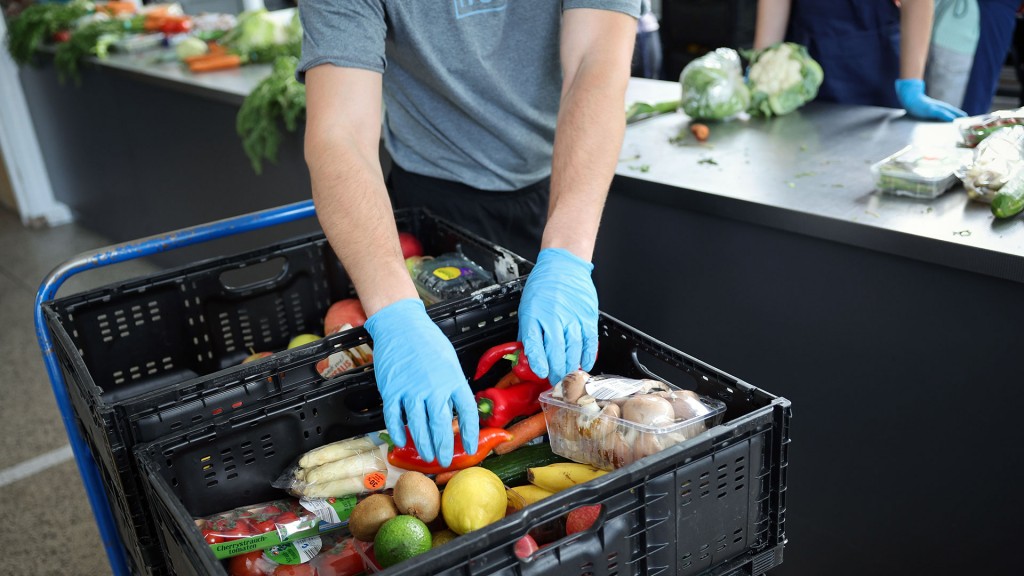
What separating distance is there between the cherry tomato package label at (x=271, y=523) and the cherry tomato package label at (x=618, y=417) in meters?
0.32

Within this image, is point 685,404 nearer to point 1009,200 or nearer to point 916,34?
point 1009,200

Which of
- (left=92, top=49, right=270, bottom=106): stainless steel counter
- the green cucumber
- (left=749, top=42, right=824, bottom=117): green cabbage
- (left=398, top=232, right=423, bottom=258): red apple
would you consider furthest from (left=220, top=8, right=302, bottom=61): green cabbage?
the green cucumber

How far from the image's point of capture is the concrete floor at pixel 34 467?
8.58ft

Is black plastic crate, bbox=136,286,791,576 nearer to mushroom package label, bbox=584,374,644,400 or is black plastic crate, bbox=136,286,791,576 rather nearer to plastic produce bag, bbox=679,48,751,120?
mushroom package label, bbox=584,374,644,400

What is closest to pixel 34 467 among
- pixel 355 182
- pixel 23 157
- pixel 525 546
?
pixel 355 182

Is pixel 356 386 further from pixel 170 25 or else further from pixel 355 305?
pixel 170 25

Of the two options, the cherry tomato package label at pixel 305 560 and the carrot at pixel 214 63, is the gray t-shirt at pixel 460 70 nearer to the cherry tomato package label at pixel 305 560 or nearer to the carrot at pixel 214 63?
the cherry tomato package label at pixel 305 560

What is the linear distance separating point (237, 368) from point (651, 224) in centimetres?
136

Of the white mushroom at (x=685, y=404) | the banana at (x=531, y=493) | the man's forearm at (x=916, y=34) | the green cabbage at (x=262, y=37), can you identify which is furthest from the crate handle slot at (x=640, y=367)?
the green cabbage at (x=262, y=37)

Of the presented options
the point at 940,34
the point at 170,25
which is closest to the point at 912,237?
the point at 940,34

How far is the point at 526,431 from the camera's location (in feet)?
4.21

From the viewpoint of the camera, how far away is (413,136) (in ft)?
6.42

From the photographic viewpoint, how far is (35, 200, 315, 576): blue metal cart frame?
5.06ft

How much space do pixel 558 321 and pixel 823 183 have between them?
44.9 inches
